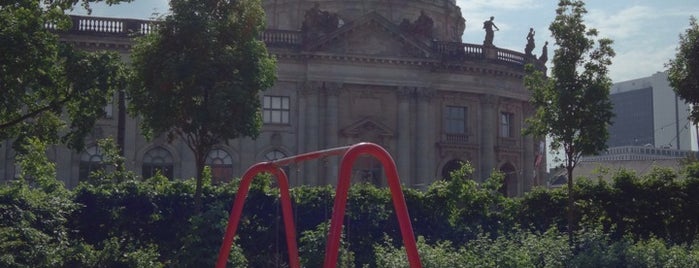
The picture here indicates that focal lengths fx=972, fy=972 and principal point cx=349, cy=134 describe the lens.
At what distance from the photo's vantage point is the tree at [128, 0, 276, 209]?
25594 millimetres

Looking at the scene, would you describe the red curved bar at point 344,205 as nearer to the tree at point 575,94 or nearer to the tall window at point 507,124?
the tree at point 575,94

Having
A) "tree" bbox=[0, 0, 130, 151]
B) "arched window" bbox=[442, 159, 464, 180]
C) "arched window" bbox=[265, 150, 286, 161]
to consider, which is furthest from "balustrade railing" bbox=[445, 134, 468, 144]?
"tree" bbox=[0, 0, 130, 151]

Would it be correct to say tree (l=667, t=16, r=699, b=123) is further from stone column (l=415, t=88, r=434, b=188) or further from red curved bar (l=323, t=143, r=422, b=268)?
stone column (l=415, t=88, r=434, b=188)

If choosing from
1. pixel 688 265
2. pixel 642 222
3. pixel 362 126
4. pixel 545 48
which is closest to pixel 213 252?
pixel 688 265

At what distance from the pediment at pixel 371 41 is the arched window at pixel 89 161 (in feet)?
41.0

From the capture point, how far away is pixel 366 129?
2119 inches

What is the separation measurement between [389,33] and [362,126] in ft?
17.8

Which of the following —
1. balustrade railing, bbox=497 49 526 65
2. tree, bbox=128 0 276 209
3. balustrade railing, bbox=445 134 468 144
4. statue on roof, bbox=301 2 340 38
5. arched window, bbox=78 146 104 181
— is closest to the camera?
tree, bbox=128 0 276 209

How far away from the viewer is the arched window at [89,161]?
164 ft

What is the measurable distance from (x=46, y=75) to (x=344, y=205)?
10.2m

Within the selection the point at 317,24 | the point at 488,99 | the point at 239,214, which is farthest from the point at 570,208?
the point at 488,99

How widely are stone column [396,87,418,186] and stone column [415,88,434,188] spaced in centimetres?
41

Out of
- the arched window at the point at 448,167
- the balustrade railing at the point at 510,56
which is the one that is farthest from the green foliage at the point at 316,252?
the balustrade railing at the point at 510,56

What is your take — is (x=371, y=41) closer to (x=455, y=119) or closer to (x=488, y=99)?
(x=455, y=119)
